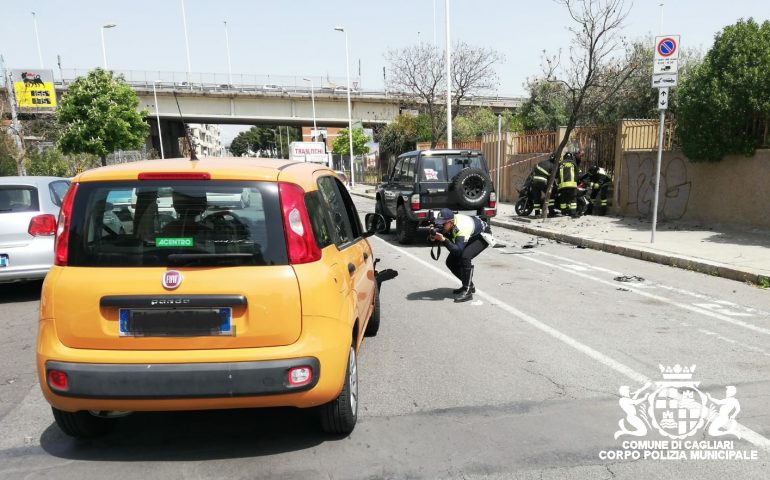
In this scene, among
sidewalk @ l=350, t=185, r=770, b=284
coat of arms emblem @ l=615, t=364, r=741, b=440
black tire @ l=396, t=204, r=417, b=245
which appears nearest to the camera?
coat of arms emblem @ l=615, t=364, r=741, b=440

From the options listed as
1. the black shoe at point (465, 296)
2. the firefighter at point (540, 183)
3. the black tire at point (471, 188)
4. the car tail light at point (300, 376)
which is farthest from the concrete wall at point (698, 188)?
the car tail light at point (300, 376)

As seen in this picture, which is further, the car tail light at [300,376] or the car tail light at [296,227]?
the car tail light at [296,227]

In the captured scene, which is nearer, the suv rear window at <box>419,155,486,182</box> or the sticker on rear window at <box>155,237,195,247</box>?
the sticker on rear window at <box>155,237,195,247</box>

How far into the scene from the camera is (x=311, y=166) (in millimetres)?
4129

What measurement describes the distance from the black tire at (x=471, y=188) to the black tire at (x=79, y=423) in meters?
8.83

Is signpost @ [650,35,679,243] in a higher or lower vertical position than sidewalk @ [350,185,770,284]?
higher

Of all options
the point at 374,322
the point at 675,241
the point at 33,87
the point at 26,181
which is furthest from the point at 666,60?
the point at 33,87

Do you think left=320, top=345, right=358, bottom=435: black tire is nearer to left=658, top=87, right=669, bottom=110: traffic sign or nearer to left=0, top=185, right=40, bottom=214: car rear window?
left=0, top=185, right=40, bottom=214: car rear window

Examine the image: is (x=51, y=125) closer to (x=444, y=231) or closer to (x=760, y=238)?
(x=444, y=231)

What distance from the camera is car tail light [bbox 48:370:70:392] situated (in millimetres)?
2980

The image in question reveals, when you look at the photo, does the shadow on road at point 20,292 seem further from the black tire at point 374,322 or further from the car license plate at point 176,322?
the car license plate at point 176,322

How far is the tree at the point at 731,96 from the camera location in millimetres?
10898

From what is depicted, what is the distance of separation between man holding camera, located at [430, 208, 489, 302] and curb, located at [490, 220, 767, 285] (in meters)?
4.11

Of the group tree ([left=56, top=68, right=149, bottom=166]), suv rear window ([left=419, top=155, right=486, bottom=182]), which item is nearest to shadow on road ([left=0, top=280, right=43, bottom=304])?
suv rear window ([left=419, top=155, right=486, bottom=182])
